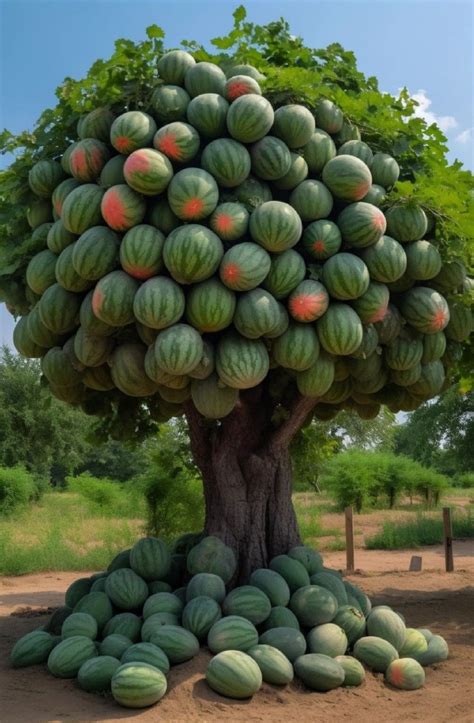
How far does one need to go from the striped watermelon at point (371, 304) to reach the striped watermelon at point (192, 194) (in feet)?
4.96

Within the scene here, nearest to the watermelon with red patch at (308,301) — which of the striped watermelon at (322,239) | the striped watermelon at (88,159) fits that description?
the striped watermelon at (322,239)

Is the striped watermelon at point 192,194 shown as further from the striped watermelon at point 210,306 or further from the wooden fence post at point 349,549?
the wooden fence post at point 349,549

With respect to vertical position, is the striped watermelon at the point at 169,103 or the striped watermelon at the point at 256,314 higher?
the striped watermelon at the point at 169,103

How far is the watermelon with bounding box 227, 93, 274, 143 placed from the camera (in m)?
6.02

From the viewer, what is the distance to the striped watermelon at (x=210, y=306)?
5.74 meters

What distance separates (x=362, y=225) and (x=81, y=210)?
2.42 metres

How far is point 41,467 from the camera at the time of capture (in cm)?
3275

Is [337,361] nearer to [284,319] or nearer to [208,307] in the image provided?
[284,319]

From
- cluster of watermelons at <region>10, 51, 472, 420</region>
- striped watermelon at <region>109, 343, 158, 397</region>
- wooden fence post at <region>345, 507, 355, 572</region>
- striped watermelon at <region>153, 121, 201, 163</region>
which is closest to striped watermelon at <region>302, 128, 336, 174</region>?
cluster of watermelons at <region>10, 51, 472, 420</region>

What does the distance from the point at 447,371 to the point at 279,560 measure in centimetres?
279

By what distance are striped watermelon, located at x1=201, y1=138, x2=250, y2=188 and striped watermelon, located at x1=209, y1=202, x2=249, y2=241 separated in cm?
25

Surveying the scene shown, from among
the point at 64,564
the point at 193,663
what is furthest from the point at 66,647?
the point at 64,564

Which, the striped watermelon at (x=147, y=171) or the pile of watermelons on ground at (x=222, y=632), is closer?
the striped watermelon at (x=147, y=171)

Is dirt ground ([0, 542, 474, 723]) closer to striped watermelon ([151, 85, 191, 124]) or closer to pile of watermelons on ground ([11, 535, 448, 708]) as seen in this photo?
pile of watermelons on ground ([11, 535, 448, 708])
